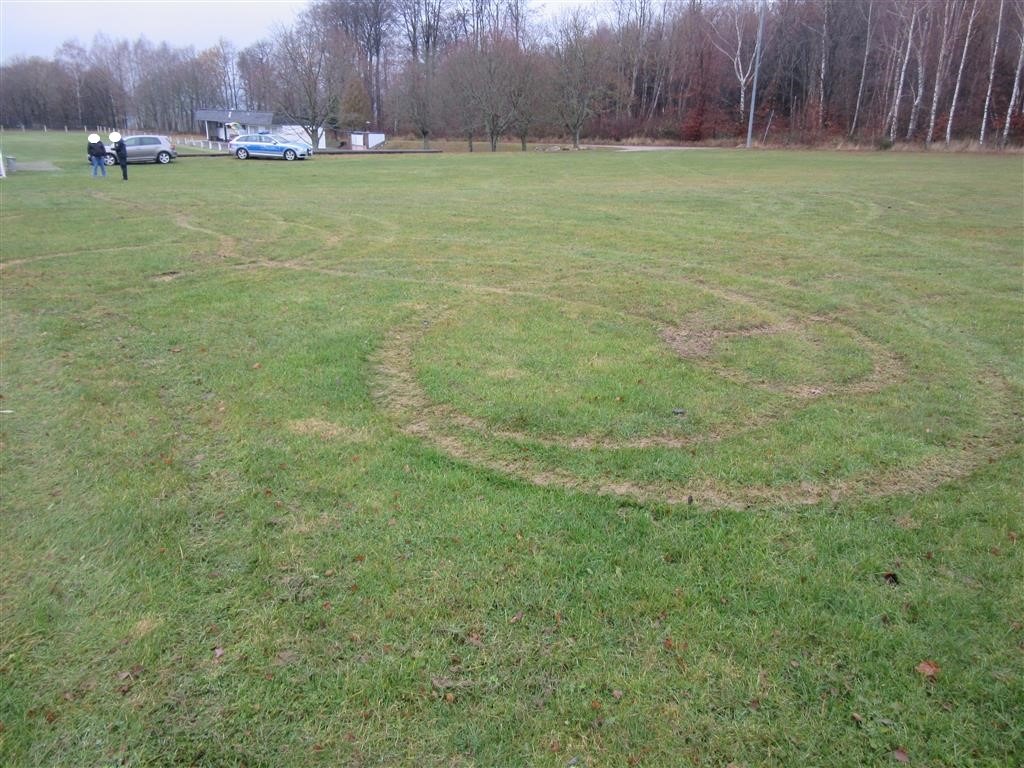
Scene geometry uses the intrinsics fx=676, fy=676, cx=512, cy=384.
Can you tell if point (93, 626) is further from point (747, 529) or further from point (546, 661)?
point (747, 529)

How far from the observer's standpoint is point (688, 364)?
6184mm

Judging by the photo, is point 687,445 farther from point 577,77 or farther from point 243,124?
point 243,124

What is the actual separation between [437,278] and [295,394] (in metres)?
4.49

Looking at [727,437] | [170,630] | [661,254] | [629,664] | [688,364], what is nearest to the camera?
[629,664]

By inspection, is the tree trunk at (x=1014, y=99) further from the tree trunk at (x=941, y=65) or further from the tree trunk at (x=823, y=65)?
the tree trunk at (x=823, y=65)

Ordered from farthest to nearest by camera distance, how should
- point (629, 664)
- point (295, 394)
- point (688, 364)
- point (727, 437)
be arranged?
point (688, 364)
point (295, 394)
point (727, 437)
point (629, 664)

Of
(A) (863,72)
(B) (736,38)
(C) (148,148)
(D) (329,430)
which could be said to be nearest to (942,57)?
(A) (863,72)

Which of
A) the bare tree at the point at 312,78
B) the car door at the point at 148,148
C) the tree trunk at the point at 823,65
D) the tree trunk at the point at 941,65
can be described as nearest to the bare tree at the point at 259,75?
the bare tree at the point at 312,78

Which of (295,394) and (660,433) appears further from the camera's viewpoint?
(295,394)

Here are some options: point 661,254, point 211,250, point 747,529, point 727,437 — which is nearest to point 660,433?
point 727,437

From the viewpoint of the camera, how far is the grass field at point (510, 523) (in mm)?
2559

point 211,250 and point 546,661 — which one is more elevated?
point 211,250

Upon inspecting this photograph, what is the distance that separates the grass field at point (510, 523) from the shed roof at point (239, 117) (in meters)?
62.5

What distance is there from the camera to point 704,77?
2372 inches
